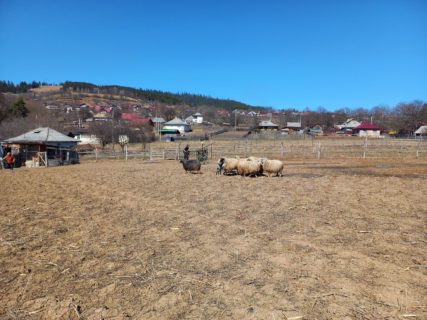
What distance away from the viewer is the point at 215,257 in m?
5.78

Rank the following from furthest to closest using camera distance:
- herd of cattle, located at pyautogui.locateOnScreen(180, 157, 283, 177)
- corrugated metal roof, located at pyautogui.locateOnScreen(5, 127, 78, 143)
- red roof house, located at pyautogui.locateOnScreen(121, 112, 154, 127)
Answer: red roof house, located at pyautogui.locateOnScreen(121, 112, 154, 127)
corrugated metal roof, located at pyautogui.locateOnScreen(5, 127, 78, 143)
herd of cattle, located at pyautogui.locateOnScreen(180, 157, 283, 177)

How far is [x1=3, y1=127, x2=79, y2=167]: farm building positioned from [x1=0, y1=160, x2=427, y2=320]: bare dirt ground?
Result: 20.7 meters

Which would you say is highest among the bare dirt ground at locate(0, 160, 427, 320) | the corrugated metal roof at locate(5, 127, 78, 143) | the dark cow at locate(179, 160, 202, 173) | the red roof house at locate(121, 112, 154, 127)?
the red roof house at locate(121, 112, 154, 127)

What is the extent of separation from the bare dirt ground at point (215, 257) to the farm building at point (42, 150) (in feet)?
68.1

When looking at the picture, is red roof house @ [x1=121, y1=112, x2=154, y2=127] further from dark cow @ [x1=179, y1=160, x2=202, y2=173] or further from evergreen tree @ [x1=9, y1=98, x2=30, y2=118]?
dark cow @ [x1=179, y1=160, x2=202, y2=173]

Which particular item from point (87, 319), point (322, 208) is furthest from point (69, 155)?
point (87, 319)

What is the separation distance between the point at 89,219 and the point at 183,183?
6.29m

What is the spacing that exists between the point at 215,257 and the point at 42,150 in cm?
3095

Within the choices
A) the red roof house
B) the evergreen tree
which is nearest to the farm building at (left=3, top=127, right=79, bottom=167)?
the evergreen tree

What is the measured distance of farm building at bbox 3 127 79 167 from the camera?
96.1 feet

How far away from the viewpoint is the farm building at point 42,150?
29.3 m

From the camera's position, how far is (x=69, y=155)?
107ft

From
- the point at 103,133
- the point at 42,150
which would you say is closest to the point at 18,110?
the point at 103,133

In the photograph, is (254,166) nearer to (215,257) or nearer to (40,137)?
(215,257)
